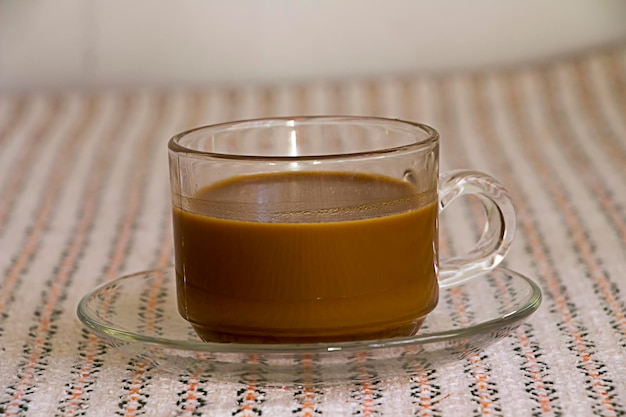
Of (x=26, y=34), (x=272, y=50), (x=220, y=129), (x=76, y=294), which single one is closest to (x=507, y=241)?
(x=220, y=129)

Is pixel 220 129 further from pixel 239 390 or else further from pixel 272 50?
pixel 272 50

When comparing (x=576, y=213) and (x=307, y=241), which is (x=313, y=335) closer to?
(x=307, y=241)

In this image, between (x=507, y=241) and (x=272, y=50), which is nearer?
(x=507, y=241)

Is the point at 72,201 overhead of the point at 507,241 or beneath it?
beneath

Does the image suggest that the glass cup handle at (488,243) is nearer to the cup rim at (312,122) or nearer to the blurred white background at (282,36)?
the cup rim at (312,122)

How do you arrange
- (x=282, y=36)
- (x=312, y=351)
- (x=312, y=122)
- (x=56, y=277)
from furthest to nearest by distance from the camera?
1. (x=282, y=36)
2. (x=56, y=277)
3. (x=312, y=122)
4. (x=312, y=351)

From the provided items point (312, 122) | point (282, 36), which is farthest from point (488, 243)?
point (282, 36)

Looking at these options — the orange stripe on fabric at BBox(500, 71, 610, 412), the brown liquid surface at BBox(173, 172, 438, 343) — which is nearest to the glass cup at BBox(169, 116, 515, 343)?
the brown liquid surface at BBox(173, 172, 438, 343)
